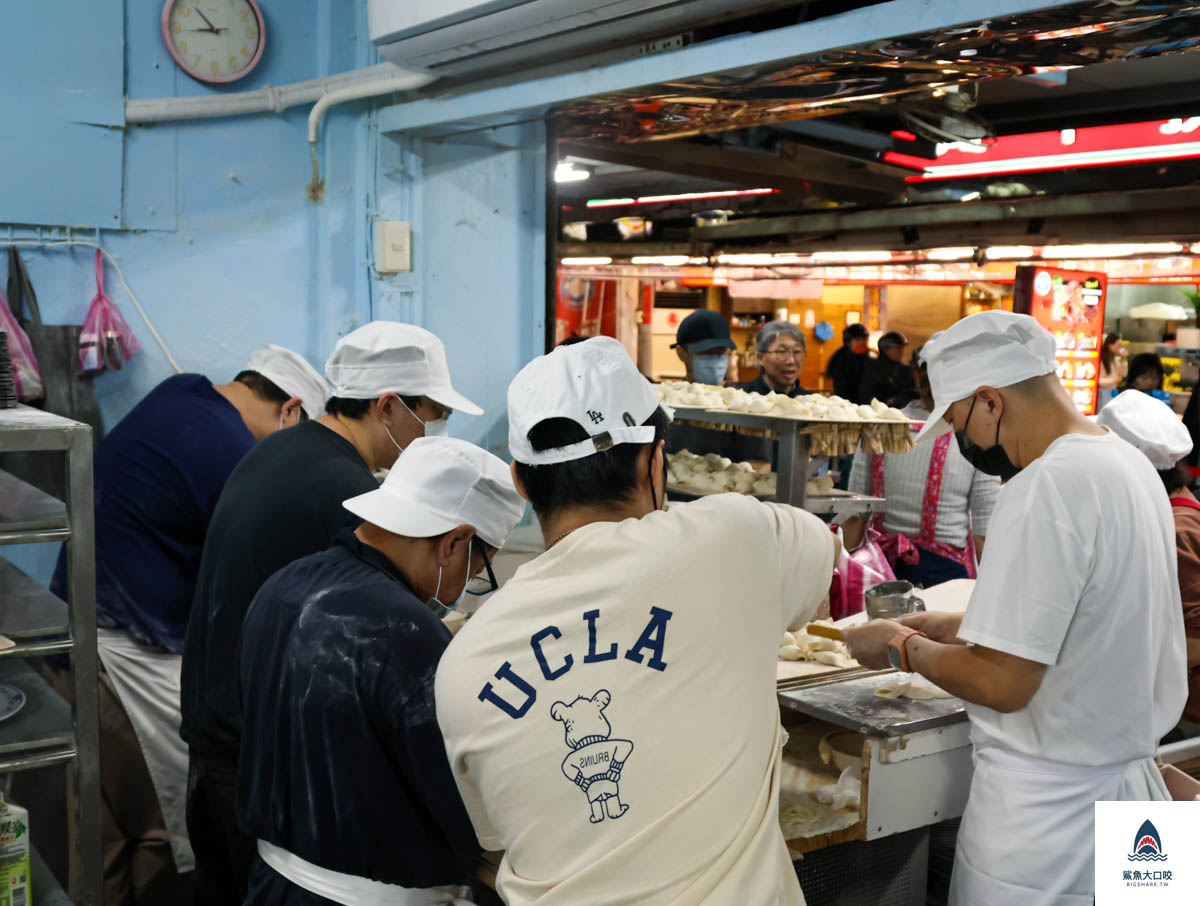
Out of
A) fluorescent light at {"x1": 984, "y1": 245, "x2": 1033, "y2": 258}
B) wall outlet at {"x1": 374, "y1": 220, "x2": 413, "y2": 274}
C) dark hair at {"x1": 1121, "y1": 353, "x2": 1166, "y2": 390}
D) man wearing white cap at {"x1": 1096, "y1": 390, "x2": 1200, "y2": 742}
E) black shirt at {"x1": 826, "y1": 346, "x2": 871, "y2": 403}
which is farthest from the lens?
black shirt at {"x1": 826, "y1": 346, "x2": 871, "y2": 403}

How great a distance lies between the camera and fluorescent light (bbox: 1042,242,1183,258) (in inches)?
334

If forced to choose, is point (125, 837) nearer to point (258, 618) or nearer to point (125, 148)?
point (258, 618)

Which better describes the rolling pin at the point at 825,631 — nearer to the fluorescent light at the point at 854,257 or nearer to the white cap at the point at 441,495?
the white cap at the point at 441,495

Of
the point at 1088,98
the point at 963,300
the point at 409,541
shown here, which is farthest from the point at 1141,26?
the point at 963,300

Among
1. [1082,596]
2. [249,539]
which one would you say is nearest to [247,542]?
[249,539]

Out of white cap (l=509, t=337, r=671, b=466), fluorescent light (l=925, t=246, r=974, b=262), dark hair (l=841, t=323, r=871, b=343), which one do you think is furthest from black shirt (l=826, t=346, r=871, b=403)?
white cap (l=509, t=337, r=671, b=466)

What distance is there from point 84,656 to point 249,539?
720 millimetres

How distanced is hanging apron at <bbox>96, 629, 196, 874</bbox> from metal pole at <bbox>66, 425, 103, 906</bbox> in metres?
0.53

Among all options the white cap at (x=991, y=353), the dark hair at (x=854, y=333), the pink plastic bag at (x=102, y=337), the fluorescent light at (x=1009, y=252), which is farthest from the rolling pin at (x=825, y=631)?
the dark hair at (x=854, y=333)

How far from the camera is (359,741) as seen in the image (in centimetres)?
167

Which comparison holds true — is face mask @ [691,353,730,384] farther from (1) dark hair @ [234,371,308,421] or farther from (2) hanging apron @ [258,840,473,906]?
(2) hanging apron @ [258,840,473,906]

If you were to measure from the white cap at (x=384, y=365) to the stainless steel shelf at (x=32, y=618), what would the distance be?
93cm

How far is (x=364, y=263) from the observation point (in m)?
3.99

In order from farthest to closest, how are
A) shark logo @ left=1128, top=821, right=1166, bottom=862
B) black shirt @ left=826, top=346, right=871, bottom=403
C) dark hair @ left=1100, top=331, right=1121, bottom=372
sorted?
dark hair @ left=1100, top=331, right=1121, bottom=372 → black shirt @ left=826, top=346, right=871, bottom=403 → shark logo @ left=1128, top=821, right=1166, bottom=862
